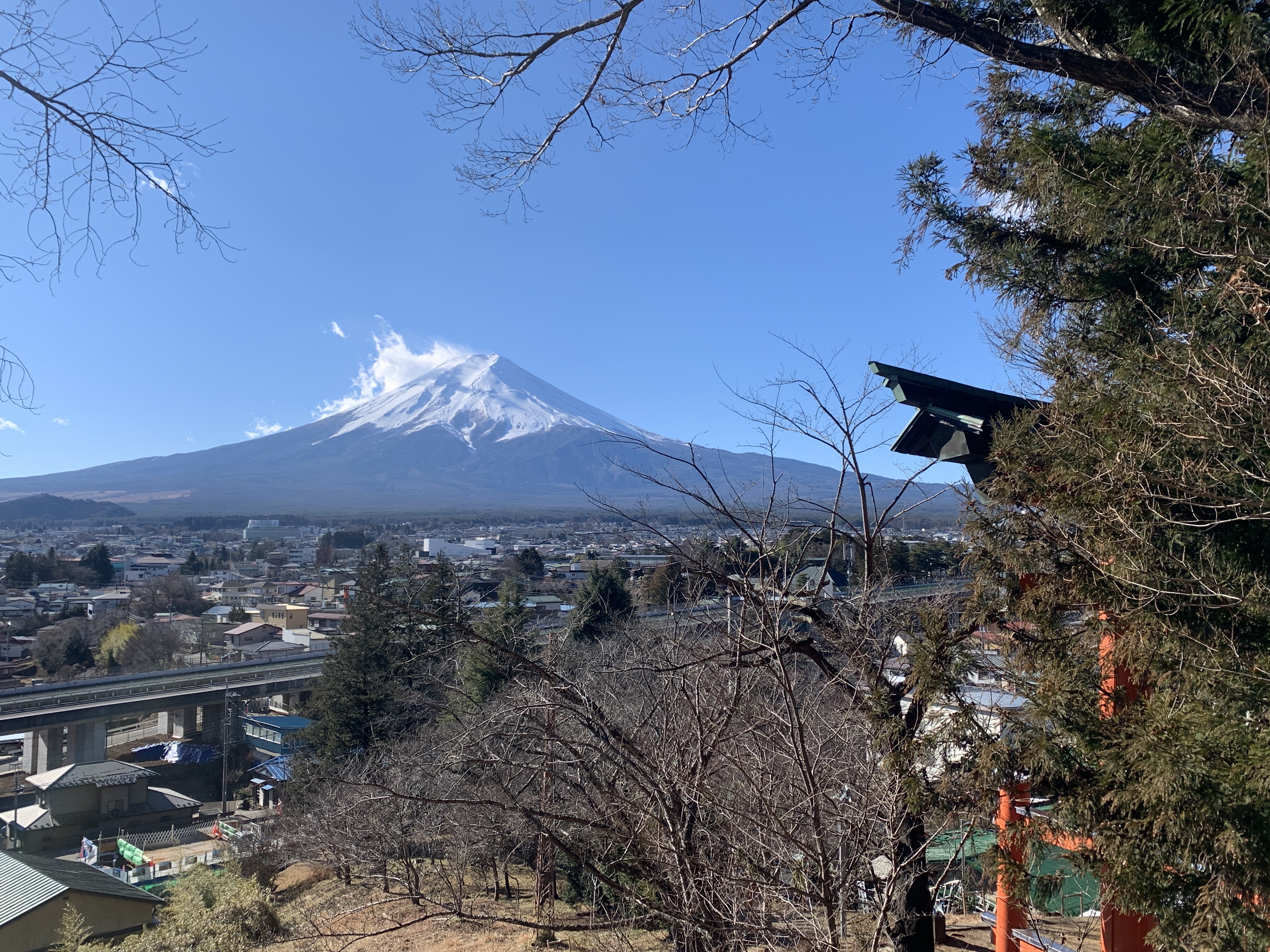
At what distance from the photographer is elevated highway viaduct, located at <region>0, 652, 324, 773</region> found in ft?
96.5

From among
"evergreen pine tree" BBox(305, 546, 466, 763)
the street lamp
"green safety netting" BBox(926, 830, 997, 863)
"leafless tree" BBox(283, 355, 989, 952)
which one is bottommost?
the street lamp

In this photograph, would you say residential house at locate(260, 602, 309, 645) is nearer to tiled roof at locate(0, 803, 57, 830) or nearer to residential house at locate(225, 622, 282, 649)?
residential house at locate(225, 622, 282, 649)

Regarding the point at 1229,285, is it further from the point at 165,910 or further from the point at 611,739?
the point at 165,910

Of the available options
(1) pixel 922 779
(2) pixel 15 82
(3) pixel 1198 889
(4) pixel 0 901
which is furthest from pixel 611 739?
(4) pixel 0 901

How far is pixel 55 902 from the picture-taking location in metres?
12.9

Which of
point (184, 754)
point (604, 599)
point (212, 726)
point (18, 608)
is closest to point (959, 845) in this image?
point (604, 599)

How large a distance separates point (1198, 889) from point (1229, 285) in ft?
8.60

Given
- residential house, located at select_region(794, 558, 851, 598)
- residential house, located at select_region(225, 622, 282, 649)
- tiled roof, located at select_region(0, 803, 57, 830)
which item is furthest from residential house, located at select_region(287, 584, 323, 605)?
residential house, located at select_region(794, 558, 851, 598)

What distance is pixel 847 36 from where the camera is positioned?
15.9 feet

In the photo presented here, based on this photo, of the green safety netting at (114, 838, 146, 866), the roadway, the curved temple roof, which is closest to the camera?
the curved temple roof

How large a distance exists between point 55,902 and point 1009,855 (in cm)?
1483

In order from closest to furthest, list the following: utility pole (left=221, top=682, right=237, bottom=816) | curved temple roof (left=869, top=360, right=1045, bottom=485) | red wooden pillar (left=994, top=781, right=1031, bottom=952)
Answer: red wooden pillar (left=994, top=781, right=1031, bottom=952) → curved temple roof (left=869, top=360, right=1045, bottom=485) → utility pole (left=221, top=682, right=237, bottom=816)

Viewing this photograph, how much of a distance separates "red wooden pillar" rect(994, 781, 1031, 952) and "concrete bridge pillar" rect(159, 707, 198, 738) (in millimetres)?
37438

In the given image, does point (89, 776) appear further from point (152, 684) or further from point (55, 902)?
point (55, 902)
